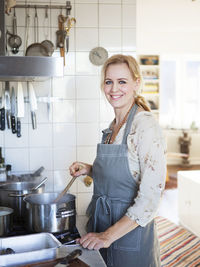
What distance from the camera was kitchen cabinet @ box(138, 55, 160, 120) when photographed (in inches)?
285

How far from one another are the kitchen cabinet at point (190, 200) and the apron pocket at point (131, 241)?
232 cm

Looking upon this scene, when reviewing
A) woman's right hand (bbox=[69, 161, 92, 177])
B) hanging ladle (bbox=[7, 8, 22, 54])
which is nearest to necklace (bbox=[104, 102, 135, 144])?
woman's right hand (bbox=[69, 161, 92, 177])

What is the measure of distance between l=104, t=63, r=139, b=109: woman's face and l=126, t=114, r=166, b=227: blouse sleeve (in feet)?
0.77

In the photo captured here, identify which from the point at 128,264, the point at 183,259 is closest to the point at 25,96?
the point at 128,264

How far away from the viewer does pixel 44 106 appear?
261 centimetres

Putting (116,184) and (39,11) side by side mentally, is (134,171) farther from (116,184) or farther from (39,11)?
(39,11)

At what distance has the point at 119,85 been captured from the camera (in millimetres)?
1525

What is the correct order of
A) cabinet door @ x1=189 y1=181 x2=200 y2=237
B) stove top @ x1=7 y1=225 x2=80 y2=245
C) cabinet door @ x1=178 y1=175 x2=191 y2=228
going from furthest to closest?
cabinet door @ x1=178 y1=175 x2=191 y2=228
cabinet door @ x1=189 y1=181 x2=200 y2=237
stove top @ x1=7 y1=225 x2=80 y2=245

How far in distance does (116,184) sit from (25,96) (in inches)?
53.1

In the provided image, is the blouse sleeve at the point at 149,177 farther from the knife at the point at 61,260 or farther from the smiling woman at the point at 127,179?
the knife at the point at 61,260

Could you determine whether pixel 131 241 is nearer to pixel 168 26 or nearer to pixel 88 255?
pixel 88 255

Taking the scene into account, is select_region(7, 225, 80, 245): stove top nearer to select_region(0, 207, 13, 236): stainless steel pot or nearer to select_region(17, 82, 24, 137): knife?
select_region(0, 207, 13, 236): stainless steel pot

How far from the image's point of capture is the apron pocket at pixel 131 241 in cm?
146

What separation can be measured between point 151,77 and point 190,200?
3.92 meters
